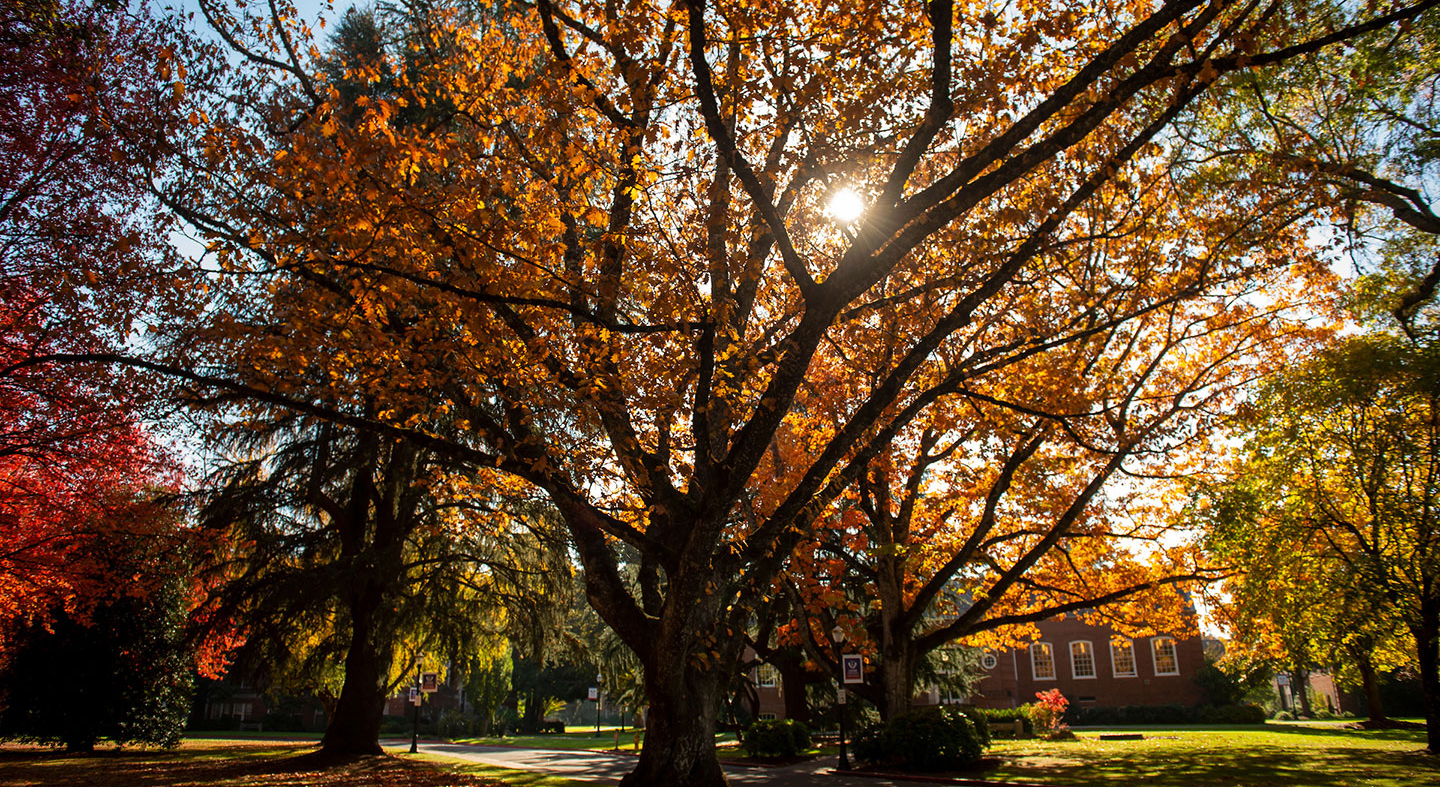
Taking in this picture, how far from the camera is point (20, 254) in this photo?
486 inches

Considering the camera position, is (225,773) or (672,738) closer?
(672,738)

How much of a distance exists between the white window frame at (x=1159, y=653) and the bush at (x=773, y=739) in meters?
28.7

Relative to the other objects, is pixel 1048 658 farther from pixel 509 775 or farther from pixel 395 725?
pixel 395 725

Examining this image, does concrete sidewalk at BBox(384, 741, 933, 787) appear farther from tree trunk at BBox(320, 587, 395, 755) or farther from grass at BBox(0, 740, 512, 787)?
tree trunk at BBox(320, 587, 395, 755)

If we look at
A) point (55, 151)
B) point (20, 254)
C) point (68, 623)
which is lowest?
point (68, 623)

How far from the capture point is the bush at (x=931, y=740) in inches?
601

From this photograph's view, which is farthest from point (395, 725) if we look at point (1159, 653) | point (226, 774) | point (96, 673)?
point (1159, 653)

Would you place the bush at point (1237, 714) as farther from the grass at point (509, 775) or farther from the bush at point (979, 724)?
the grass at point (509, 775)

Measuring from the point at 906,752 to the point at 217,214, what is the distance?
15.2 meters

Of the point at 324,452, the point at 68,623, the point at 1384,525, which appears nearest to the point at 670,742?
the point at 324,452

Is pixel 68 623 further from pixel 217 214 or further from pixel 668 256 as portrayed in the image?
pixel 668 256

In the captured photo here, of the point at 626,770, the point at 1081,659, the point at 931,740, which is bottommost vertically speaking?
the point at 626,770

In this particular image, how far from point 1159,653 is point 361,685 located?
39597 mm

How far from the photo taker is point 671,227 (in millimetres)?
10758
